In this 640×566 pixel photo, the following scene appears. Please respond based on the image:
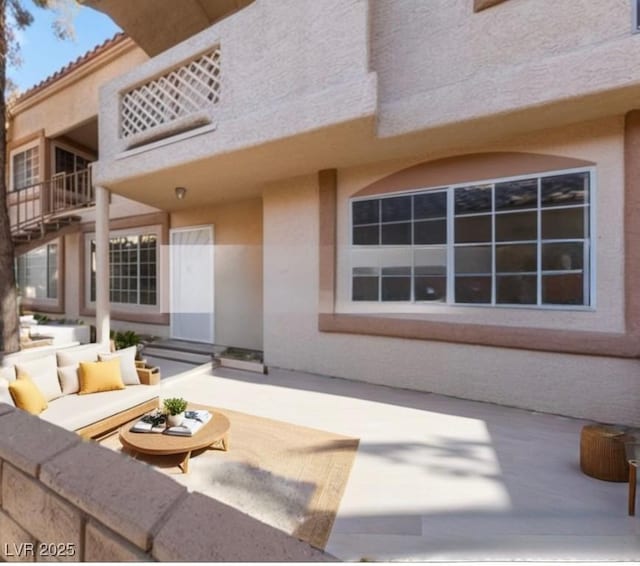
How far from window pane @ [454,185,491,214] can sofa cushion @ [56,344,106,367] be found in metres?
6.25

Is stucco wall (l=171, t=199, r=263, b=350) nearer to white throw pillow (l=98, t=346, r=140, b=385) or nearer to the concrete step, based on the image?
the concrete step

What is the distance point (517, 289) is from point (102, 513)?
5.75m

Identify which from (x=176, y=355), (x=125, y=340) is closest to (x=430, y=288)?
(x=176, y=355)

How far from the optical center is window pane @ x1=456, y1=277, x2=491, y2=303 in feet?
18.7

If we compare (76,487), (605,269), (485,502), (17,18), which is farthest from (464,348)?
(17,18)

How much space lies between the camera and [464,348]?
5.73 metres

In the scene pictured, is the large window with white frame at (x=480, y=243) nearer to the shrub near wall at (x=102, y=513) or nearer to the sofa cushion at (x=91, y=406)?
the sofa cushion at (x=91, y=406)

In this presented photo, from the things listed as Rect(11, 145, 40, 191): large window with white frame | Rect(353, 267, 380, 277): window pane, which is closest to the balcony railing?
Rect(11, 145, 40, 191): large window with white frame

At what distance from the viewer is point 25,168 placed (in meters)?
13.6

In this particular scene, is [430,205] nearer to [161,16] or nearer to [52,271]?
[161,16]

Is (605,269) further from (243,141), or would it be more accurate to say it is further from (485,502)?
(243,141)

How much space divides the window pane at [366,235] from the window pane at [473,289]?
1.66m

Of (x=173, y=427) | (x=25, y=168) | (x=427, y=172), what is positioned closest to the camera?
(x=173, y=427)

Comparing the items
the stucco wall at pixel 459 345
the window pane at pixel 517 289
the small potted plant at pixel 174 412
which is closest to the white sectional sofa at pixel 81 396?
the small potted plant at pixel 174 412
